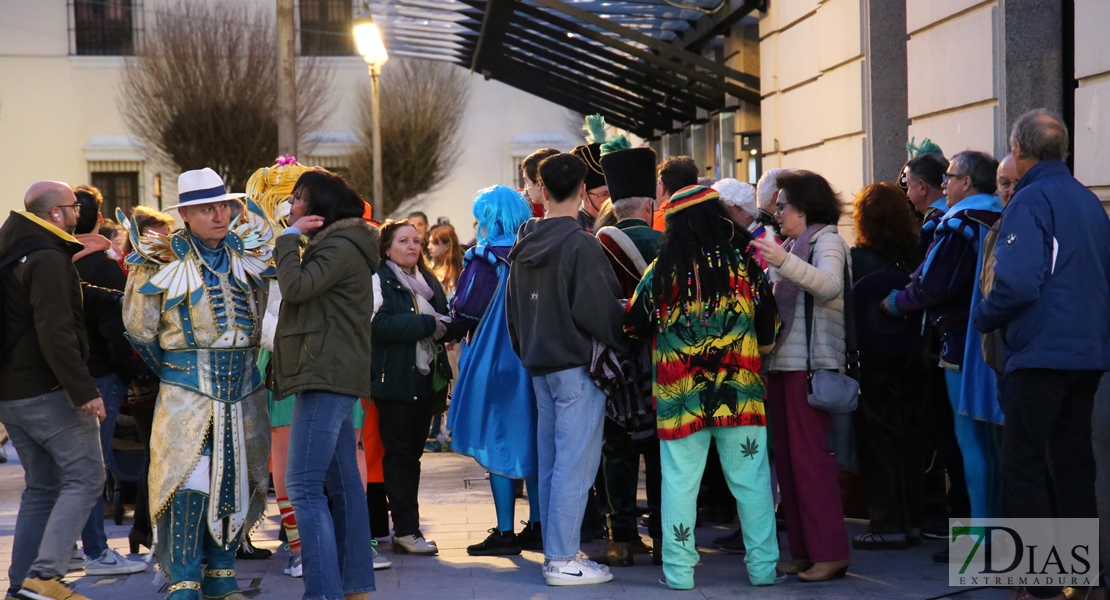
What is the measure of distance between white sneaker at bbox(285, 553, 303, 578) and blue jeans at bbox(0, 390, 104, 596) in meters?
1.00

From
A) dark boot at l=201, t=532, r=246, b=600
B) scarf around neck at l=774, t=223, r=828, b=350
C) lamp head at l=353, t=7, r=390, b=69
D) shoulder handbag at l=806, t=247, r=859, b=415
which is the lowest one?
dark boot at l=201, t=532, r=246, b=600

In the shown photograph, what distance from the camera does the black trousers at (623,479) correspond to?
5.97m

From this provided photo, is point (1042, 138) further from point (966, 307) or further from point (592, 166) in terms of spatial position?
point (592, 166)

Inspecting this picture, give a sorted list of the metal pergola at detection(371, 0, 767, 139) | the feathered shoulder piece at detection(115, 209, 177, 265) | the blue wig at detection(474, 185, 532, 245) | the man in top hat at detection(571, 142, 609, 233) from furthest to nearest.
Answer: the metal pergola at detection(371, 0, 767, 139) → the man in top hat at detection(571, 142, 609, 233) → the blue wig at detection(474, 185, 532, 245) → the feathered shoulder piece at detection(115, 209, 177, 265)

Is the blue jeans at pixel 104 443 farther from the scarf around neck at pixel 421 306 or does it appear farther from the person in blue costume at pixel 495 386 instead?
the person in blue costume at pixel 495 386

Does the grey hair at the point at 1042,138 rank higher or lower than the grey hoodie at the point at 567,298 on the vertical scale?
higher

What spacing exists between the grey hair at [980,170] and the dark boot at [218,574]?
12.2 ft

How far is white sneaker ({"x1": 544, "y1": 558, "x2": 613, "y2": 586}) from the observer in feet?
18.3

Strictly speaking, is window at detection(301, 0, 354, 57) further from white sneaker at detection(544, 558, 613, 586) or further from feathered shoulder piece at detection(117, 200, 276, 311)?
white sneaker at detection(544, 558, 613, 586)

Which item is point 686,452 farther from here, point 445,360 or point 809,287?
point 445,360

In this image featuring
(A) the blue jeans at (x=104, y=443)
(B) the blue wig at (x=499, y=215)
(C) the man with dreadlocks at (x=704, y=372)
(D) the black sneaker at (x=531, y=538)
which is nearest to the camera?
(C) the man with dreadlocks at (x=704, y=372)

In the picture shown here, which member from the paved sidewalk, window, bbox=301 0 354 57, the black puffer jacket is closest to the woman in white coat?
the paved sidewalk

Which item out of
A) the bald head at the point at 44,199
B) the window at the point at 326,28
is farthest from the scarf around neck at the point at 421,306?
the window at the point at 326,28

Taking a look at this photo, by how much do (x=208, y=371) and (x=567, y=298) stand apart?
1581 mm
